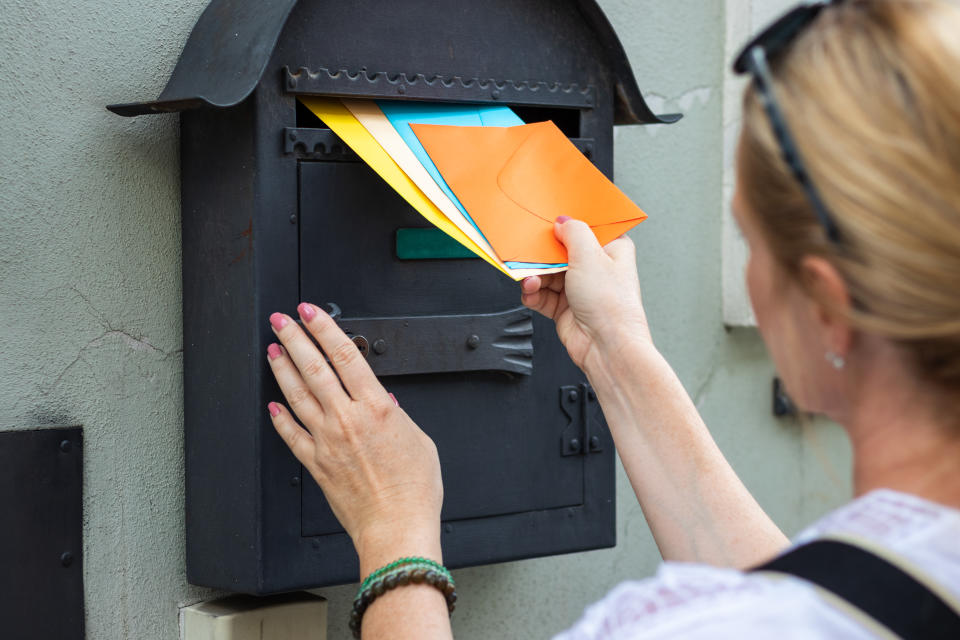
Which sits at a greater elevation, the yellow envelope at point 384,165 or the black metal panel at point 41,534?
the yellow envelope at point 384,165

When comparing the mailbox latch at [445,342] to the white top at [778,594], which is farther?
the mailbox latch at [445,342]

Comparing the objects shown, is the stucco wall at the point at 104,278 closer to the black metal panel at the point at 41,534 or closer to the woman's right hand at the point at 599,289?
the black metal panel at the point at 41,534

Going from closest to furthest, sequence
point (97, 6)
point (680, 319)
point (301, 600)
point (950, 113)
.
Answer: point (950, 113) < point (97, 6) < point (301, 600) < point (680, 319)

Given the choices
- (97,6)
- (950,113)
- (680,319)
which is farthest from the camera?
(680,319)

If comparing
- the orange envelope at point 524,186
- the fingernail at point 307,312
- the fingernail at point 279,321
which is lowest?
the fingernail at point 279,321

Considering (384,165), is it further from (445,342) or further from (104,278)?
(104,278)

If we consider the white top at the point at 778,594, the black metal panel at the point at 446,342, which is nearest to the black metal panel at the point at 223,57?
the black metal panel at the point at 446,342

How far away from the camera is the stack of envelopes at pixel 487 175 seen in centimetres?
139

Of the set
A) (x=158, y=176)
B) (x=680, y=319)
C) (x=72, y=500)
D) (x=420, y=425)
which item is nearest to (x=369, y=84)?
(x=158, y=176)

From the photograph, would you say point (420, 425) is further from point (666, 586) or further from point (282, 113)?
point (666, 586)

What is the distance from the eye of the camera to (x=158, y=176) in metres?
1.60

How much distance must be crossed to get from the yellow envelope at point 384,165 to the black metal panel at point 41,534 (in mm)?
610

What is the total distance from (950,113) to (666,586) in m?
0.41

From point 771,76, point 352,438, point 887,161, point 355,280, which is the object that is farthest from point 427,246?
point 887,161
